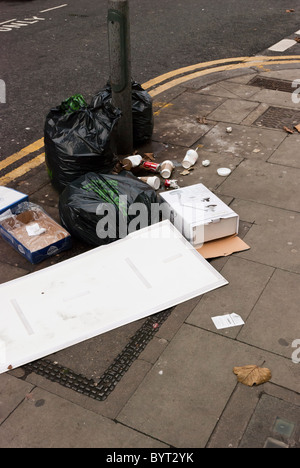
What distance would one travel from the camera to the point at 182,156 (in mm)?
5121

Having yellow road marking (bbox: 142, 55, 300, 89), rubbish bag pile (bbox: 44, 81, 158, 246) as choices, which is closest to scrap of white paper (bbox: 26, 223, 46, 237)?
rubbish bag pile (bbox: 44, 81, 158, 246)

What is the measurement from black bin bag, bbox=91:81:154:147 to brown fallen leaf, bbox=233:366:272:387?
311 cm

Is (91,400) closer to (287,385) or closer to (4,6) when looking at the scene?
(287,385)

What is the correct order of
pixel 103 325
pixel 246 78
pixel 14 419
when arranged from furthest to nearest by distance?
pixel 246 78 < pixel 103 325 < pixel 14 419

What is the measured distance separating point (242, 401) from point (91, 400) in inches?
32.1

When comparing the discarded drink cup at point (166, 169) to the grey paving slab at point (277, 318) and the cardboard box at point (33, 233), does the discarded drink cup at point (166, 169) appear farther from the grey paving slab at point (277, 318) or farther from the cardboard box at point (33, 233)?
the grey paving slab at point (277, 318)

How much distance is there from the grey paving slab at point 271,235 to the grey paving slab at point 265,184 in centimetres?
12

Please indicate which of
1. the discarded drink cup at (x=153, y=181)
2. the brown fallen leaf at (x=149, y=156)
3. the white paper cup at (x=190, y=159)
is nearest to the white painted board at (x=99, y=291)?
the discarded drink cup at (x=153, y=181)

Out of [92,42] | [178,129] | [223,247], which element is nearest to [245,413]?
[223,247]

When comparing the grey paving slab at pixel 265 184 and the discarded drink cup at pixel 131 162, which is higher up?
the discarded drink cup at pixel 131 162

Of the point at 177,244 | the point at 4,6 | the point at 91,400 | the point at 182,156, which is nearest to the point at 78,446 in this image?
the point at 91,400

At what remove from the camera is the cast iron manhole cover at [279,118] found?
18.5 feet

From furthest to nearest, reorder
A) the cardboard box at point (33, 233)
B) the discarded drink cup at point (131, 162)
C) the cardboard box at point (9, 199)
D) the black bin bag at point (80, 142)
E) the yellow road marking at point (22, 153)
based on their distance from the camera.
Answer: the yellow road marking at point (22, 153), the discarded drink cup at point (131, 162), the black bin bag at point (80, 142), the cardboard box at point (9, 199), the cardboard box at point (33, 233)

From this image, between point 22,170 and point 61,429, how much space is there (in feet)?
10.2
